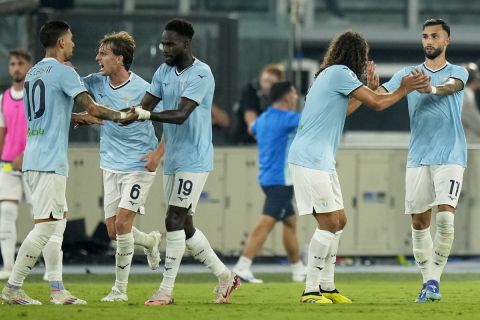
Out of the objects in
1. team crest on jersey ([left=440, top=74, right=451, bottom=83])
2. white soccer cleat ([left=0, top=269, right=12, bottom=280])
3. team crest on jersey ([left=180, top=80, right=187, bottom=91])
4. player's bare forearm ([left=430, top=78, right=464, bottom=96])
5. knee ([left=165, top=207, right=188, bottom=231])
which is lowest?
white soccer cleat ([left=0, top=269, right=12, bottom=280])

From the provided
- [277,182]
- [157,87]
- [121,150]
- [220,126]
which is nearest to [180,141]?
[157,87]

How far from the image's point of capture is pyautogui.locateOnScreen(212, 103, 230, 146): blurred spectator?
22.6m

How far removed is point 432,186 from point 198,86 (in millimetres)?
2489

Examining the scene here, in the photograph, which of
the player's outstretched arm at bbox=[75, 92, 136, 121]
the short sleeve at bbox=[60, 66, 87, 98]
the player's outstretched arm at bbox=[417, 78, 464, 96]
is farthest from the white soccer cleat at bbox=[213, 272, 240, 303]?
the player's outstretched arm at bbox=[417, 78, 464, 96]

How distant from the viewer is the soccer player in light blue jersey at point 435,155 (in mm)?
14148

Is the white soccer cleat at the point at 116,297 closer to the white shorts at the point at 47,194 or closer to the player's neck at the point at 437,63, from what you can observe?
the white shorts at the point at 47,194

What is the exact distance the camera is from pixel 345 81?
531 inches

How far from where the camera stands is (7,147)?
18.2m

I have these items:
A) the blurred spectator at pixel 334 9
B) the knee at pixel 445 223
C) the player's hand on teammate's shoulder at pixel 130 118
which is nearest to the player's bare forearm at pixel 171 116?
the player's hand on teammate's shoulder at pixel 130 118

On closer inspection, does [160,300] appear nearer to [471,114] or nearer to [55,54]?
[55,54]

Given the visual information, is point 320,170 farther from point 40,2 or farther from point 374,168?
point 40,2

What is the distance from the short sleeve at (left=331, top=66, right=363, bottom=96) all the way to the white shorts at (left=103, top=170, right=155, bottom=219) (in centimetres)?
192

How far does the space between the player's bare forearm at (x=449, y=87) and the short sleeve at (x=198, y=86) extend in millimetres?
2044

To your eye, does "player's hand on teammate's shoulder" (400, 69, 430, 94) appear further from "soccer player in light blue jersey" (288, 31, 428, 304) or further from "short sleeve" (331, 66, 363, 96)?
"short sleeve" (331, 66, 363, 96)
